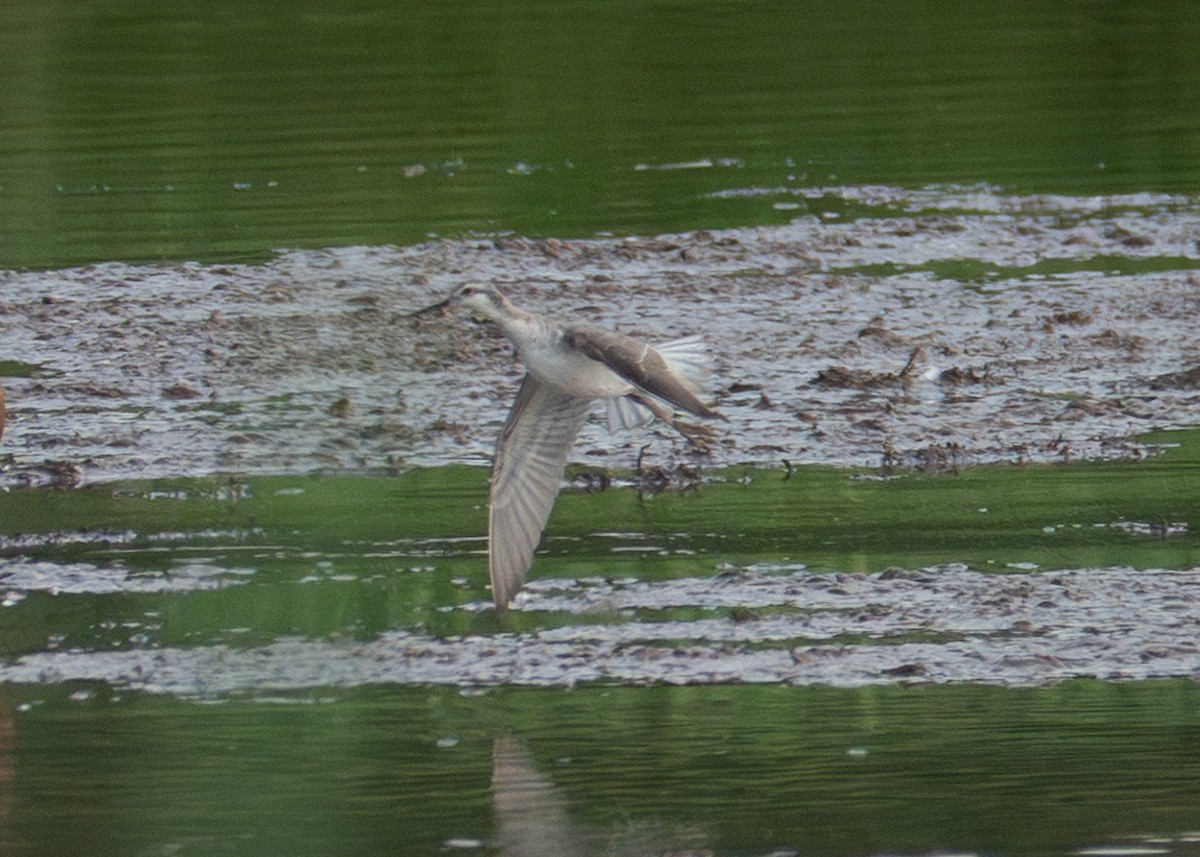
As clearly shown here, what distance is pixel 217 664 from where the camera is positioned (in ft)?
19.6

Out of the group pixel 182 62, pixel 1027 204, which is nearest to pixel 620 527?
pixel 1027 204

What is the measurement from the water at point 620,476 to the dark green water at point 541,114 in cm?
6

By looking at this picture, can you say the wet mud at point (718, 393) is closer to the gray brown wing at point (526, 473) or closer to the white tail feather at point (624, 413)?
the gray brown wing at point (526, 473)

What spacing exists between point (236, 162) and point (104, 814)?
343 inches

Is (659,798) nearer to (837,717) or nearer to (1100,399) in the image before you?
(837,717)

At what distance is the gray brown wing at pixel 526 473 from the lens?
6355 mm

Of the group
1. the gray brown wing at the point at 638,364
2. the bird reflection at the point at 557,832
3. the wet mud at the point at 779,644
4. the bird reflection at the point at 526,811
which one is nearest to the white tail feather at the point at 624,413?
the gray brown wing at the point at 638,364

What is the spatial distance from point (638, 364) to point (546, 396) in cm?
68

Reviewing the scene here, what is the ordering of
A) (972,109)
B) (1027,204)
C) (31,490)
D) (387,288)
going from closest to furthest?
(31,490)
(387,288)
(1027,204)
(972,109)

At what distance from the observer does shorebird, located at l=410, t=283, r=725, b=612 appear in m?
6.34

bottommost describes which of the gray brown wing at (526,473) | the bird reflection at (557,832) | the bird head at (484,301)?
the bird reflection at (557,832)

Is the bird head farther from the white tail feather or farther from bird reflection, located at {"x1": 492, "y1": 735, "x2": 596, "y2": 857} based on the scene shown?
bird reflection, located at {"x1": 492, "y1": 735, "x2": 596, "y2": 857}

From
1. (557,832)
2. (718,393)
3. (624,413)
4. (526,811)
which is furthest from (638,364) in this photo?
(718,393)

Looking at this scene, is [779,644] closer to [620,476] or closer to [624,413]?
[624,413]
